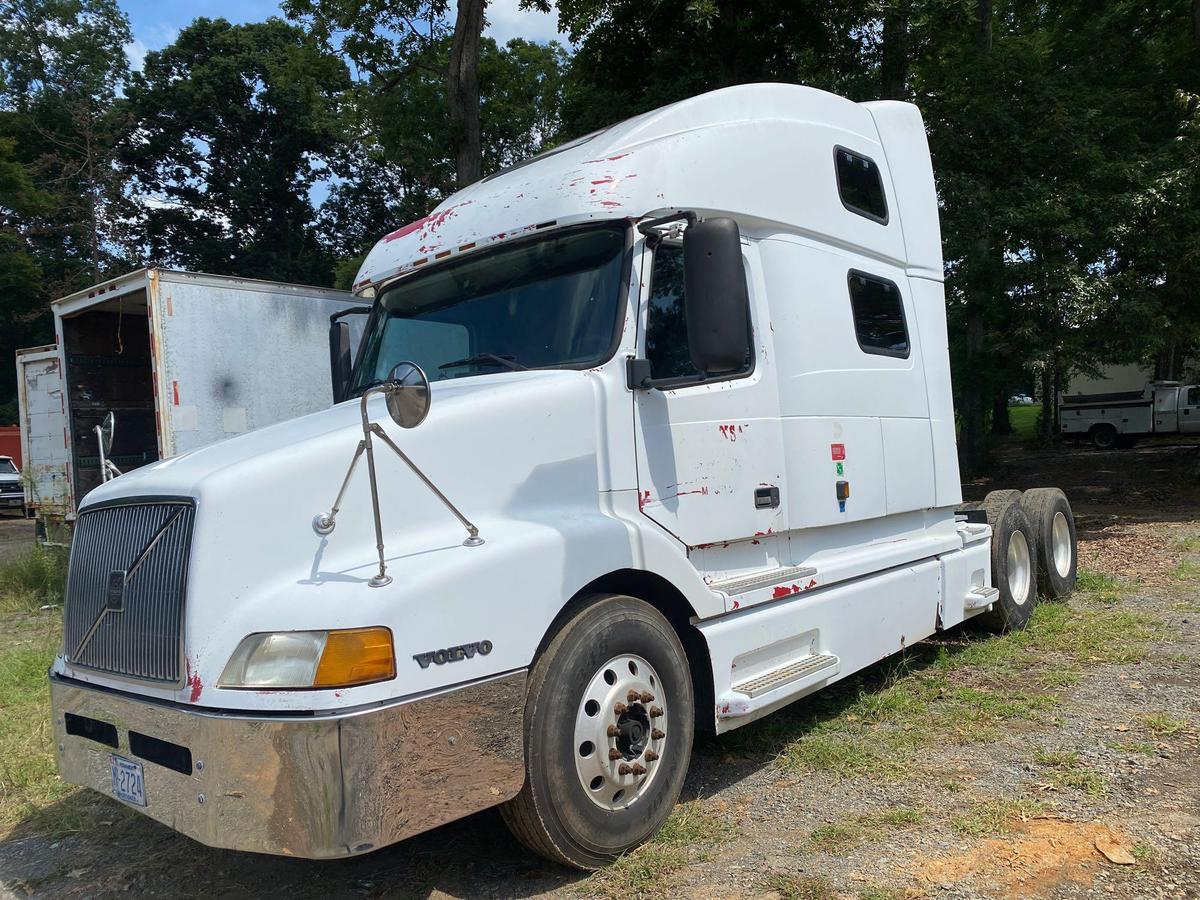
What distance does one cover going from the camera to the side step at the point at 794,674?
4297mm

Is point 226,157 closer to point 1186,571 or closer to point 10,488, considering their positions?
point 10,488

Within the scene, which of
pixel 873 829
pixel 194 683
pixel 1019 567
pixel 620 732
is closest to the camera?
pixel 194 683

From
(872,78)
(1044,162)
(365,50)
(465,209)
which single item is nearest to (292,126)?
(365,50)

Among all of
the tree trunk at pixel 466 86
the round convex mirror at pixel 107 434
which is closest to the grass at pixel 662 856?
the round convex mirror at pixel 107 434

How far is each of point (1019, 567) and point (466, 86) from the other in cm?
937

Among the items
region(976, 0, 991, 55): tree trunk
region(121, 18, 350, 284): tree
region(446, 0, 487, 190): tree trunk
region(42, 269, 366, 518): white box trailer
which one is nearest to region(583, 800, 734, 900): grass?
region(42, 269, 366, 518): white box trailer

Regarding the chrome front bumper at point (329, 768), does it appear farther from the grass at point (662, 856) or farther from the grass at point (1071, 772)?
the grass at point (1071, 772)

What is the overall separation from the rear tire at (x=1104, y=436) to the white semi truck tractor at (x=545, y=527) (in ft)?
84.0

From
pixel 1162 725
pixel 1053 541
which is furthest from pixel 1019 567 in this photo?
pixel 1162 725

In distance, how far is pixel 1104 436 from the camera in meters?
27.9

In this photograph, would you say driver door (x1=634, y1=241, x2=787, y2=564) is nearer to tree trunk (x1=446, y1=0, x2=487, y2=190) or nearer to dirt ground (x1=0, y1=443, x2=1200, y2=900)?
dirt ground (x1=0, y1=443, x2=1200, y2=900)

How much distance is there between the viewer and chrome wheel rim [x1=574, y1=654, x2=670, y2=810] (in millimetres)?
3557

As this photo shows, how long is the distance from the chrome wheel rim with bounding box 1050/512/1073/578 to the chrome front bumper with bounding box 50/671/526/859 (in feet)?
21.1

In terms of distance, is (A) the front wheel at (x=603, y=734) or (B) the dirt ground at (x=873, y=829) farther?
(B) the dirt ground at (x=873, y=829)
